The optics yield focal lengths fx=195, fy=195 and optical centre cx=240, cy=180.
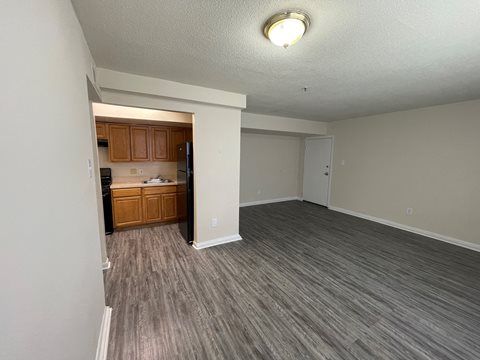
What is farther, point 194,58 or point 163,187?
point 163,187

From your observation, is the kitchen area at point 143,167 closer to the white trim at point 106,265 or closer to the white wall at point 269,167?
the white trim at point 106,265

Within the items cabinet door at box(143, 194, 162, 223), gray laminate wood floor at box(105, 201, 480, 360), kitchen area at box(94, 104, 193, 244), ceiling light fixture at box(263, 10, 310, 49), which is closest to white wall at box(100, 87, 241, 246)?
kitchen area at box(94, 104, 193, 244)

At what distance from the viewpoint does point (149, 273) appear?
2.38 m

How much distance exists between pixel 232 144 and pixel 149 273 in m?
2.10

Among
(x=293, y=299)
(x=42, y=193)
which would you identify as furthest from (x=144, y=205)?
(x=42, y=193)

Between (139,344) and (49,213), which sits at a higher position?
(49,213)

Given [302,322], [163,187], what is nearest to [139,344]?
[302,322]

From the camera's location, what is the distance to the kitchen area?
319 centimetres

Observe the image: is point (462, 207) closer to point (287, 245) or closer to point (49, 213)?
point (287, 245)

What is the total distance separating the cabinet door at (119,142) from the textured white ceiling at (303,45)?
1.69 metres

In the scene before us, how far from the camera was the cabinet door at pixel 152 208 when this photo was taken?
374 cm

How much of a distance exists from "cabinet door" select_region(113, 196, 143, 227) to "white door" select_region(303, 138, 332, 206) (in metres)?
4.65

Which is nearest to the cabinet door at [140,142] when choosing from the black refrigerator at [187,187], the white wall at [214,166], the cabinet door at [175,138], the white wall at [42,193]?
the cabinet door at [175,138]

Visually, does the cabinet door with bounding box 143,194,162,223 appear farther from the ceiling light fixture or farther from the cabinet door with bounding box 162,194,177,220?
the ceiling light fixture
